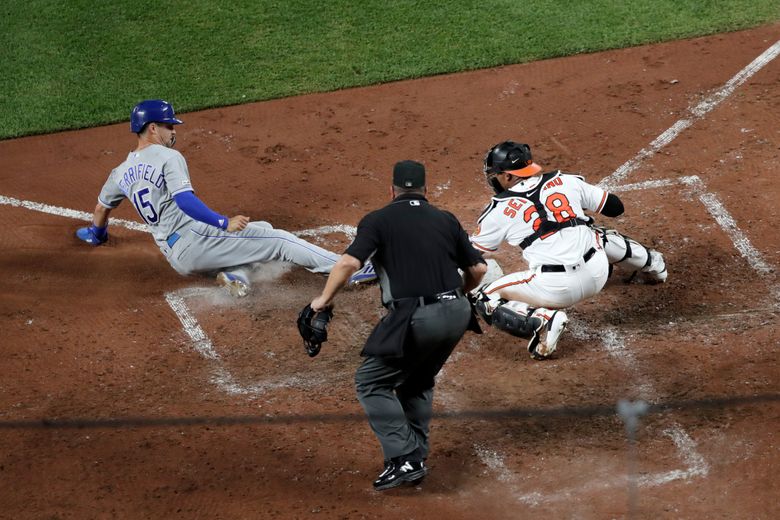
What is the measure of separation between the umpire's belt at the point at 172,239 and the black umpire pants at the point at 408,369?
268 centimetres

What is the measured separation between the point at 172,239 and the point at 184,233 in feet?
0.39

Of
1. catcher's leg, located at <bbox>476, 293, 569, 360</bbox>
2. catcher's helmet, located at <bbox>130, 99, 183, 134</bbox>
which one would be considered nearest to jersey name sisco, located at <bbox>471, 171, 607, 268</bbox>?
catcher's leg, located at <bbox>476, 293, 569, 360</bbox>

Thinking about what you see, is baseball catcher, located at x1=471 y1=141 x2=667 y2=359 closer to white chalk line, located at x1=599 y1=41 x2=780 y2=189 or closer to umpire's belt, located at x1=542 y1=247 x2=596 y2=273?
umpire's belt, located at x1=542 y1=247 x2=596 y2=273

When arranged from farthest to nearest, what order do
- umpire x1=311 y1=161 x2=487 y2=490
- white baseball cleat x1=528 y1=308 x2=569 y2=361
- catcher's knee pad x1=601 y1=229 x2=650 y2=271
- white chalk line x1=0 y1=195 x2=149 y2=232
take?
white chalk line x1=0 y1=195 x2=149 y2=232 → catcher's knee pad x1=601 y1=229 x2=650 y2=271 → white baseball cleat x1=528 y1=308 x2=569 y2=361 → umpire x1=311 y1=161 x2=487 y2=490

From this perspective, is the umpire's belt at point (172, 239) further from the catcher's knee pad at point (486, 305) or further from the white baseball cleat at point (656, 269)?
the white baseball cleat at point (656, 269)

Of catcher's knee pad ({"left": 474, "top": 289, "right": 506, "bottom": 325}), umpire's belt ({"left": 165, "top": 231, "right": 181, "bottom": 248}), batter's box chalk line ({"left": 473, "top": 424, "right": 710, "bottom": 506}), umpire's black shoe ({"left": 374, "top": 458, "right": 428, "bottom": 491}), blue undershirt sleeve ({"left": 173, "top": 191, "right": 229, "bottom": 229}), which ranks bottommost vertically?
batter's box chalk line ({"left": 473, "top": 424, "right": 710, "bottom": 506})

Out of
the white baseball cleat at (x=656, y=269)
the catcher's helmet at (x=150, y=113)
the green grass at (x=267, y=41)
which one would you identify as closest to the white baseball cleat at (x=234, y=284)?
the catcher's helmet at (x=150, y=113)

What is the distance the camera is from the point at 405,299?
541 centimetres

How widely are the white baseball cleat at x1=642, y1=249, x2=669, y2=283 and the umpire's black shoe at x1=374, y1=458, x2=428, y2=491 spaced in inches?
108

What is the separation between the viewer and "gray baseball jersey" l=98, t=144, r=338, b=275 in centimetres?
750

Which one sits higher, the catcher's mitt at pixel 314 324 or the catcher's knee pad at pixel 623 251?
the catcher's mitt at pixel 314 324

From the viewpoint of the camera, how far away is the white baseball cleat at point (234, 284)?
25.3ft

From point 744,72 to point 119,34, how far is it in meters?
6.88

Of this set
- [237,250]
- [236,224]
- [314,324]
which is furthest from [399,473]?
[237,250]
